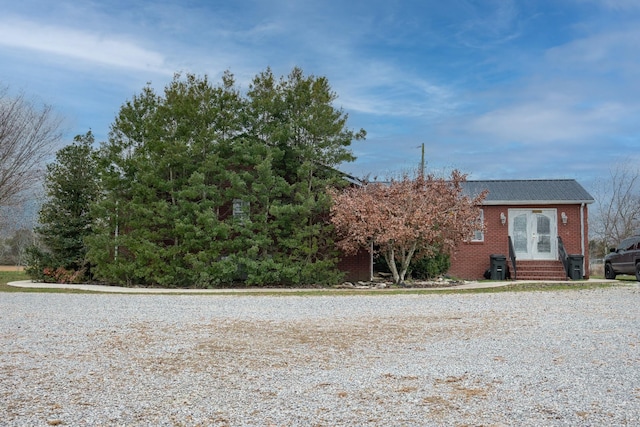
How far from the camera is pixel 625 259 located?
1995 cm

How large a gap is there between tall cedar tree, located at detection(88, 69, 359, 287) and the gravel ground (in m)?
6.76

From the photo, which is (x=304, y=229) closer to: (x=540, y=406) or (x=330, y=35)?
(x=330, y=35)

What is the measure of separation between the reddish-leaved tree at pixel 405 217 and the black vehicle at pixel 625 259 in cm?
527

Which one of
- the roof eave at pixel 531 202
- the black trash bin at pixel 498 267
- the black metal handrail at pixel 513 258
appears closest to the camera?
the black metal handrail at pixel 513 258

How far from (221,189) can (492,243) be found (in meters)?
10.4

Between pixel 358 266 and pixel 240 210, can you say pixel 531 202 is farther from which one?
pixel 240 210

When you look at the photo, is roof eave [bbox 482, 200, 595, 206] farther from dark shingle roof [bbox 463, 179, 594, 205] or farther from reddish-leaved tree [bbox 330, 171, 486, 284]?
reddish-leaved tree [bbox 330, 171, 486, 284]

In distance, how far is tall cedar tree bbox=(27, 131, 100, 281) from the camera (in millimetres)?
20844

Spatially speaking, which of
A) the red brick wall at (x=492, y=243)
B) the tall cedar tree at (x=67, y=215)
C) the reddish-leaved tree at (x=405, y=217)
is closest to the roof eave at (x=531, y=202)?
the red brick wall at (x=492, y=243)

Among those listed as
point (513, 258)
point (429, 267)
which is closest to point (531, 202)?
point (513, 258)

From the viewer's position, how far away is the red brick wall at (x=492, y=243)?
2208 cm

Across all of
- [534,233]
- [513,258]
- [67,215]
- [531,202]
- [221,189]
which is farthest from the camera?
[534,233]

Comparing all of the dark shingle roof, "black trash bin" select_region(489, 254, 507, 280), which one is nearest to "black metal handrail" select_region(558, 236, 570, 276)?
the dark shingle roof

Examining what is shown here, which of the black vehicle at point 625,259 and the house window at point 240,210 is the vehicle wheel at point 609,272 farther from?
the house window at point 240,210
